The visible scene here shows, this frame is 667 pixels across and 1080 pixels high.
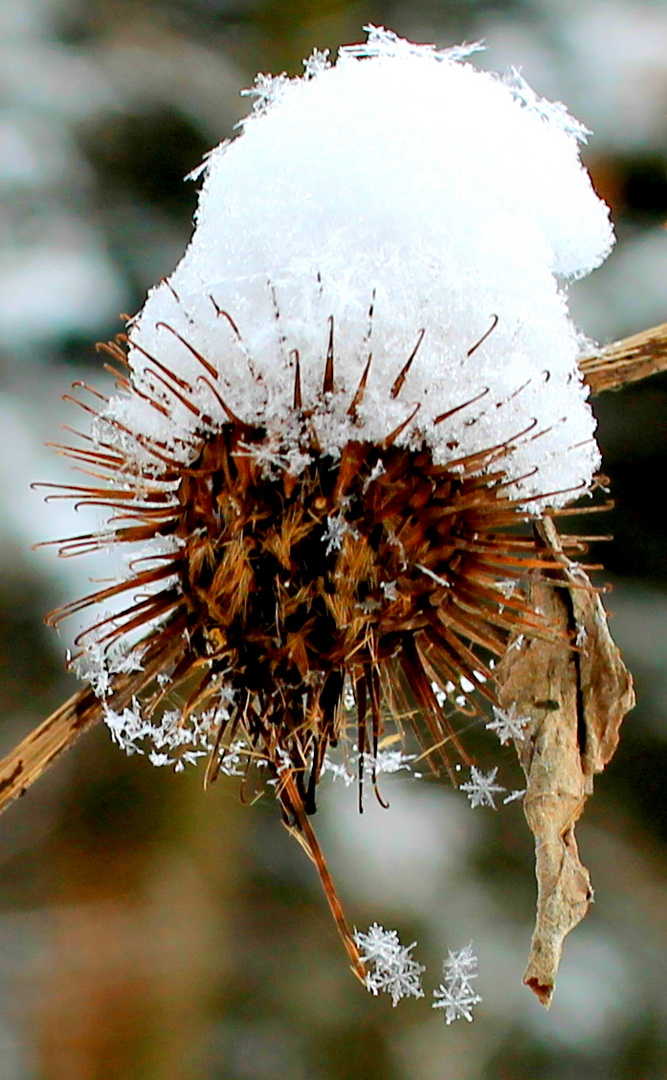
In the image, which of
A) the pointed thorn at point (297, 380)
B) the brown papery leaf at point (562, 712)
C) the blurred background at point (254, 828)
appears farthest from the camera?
the blurred background at point (254, 828)

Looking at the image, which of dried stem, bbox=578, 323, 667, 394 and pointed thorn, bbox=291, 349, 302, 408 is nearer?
pointed thorn, bbox=291, 349, 302, 408

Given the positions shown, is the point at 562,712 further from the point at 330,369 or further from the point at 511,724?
the point at 330,369

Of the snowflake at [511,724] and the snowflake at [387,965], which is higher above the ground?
the snowflake at [511,724]

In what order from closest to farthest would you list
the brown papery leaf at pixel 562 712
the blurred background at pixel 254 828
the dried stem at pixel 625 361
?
the brown papery leaf at pixel 562 712 < the dried stem at pixel 625 361 < the blurred background at pixel 254 828

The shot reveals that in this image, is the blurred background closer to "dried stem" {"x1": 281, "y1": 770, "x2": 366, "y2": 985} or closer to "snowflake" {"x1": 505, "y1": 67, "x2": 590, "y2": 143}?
"dried stem" {"x1": 281, "y1": 770, "x2": 366, "y2": 985}

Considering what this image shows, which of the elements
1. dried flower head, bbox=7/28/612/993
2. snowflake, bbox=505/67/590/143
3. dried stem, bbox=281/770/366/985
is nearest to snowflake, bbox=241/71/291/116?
dried flower head, bbox=7/28/612/993

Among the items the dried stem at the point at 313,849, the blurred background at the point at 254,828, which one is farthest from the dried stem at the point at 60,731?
the blurred background at the point at 254,828

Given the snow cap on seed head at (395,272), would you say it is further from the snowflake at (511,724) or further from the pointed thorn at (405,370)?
the snowflake at (511,724)

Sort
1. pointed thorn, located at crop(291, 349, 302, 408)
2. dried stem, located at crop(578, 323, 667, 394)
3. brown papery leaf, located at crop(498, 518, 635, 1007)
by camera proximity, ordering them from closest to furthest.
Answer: pointed thorn, located at crop(291, 349, 302, 408) → brown papery leaf, located at crop(498, 518, 635, 1007) → dried stem, located at crop(578, 323, 667, 394)
